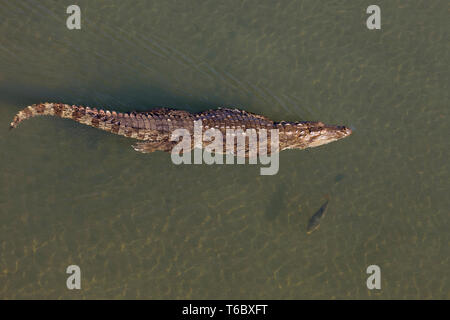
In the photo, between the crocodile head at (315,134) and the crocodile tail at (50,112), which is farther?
the crocodile head at (315,134)

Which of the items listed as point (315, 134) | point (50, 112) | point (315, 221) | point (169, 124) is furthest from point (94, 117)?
point (315, 221)

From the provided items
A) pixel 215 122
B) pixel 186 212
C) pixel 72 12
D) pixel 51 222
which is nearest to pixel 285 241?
pixel 186 212

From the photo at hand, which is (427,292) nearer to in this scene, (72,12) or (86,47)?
(86,47)

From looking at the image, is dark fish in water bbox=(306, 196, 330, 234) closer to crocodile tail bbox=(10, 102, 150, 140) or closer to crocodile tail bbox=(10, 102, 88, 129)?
crocodile tail bbox=(10, 102, 150, 140)

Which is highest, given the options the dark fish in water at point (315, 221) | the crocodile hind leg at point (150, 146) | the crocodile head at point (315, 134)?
the crocodile head at point (315, 134)

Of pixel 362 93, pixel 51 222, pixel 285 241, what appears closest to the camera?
pixel 51 222

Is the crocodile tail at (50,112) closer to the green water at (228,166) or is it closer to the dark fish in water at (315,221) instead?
the green water at (228,166)

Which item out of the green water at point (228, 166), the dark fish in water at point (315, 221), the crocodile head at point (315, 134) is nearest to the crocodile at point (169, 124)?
the crocodile head at point (315, 134)

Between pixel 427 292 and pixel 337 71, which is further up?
pixel 337 71
